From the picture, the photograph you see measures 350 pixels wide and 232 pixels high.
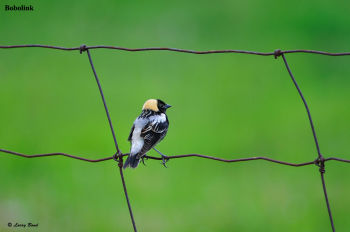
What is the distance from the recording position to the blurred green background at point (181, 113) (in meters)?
8.69

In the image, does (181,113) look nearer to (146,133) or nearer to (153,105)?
(153,105)

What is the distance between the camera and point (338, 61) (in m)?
13.2

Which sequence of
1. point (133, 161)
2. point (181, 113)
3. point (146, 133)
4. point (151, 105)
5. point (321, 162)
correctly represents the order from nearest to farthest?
point (321, 162) < point (133, 161) < point (146, 133) < point (151, 105) < point (181, 113)

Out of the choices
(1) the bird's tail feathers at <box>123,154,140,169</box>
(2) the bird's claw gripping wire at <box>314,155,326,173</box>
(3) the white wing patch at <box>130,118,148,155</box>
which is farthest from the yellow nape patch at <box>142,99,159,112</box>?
(2) the bird's claw gripping wire at <box>314,155,326,173</box>

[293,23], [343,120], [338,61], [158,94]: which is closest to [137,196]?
[158,94]

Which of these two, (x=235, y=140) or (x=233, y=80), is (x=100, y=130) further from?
(x=233, y=80)

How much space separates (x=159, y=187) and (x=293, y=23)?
7423 mm

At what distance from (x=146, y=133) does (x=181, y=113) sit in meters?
5.96

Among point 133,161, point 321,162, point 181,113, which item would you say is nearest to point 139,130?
point 133,161

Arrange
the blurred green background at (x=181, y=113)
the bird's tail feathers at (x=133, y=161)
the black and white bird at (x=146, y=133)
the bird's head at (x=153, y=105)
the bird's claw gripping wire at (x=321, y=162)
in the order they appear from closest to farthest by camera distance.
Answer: the bird's claw gripping wire at (x=321, y=162)
the bird's tail feathers at (x=133, y=161)
the black and white bird at (x=146, y=133)
the bird's head at (x=153, y=105)
the blurred green background at (x=181, y=113)

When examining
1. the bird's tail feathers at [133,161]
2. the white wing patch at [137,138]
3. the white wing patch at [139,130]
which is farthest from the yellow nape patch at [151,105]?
the bird's tail feathers at [133,161]

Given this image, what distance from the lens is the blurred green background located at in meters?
8.69

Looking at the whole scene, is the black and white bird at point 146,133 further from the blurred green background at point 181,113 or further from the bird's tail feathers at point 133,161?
the blurred green background at point 181,113

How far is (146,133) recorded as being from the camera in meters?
5.52
